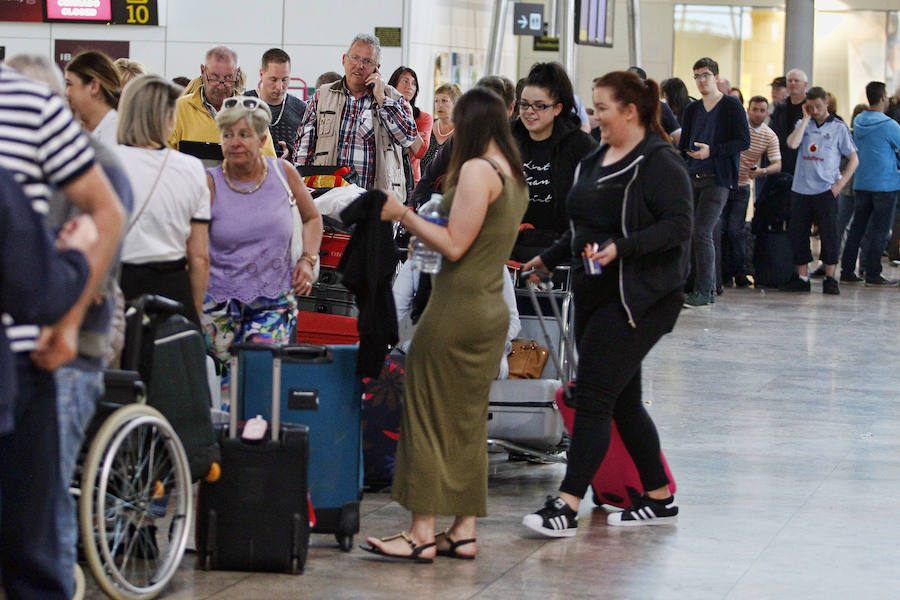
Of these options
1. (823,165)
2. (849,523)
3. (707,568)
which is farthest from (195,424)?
(823,165)

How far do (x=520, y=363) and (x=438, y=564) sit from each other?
1410 millimetres

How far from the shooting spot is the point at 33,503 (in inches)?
124

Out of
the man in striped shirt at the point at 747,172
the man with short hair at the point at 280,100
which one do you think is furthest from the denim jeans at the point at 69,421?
the man in striped shirt at the point at 747,172

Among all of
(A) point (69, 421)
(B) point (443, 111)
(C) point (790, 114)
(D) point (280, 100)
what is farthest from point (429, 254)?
(C) point (790, 114)

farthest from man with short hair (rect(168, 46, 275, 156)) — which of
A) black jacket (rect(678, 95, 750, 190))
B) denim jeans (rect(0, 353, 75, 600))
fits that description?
black jacket (rect(678, 95, 750, 190))

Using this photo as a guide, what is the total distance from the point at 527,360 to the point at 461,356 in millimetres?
1293

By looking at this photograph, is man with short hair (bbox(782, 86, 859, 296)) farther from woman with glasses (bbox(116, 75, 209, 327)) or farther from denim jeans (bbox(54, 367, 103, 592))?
denim jeans (bbox(54, 367, 103, 592))

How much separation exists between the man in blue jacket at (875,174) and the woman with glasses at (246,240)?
10426 millimetres

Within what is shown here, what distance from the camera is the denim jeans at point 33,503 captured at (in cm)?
311

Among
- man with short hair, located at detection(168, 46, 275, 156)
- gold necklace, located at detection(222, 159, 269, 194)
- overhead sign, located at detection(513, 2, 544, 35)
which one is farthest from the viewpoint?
overhead sign, located at detection(513, 2, 544, 35)

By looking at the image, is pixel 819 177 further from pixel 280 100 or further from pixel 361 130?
pixel 361 130

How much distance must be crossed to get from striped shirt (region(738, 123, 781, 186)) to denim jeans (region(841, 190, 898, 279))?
4.10 ft

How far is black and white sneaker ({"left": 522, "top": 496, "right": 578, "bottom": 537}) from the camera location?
5.10 m

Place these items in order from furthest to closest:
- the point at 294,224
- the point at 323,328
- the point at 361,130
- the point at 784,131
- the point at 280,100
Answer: the point at 784,131 → the point at 280,100 → the point at 361,130 → the point at 323,328 → the point at 294,224
